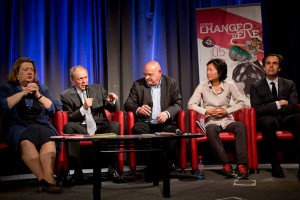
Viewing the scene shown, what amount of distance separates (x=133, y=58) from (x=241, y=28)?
56.9 inches

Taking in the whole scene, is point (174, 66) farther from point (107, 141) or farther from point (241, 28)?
point (107, 141)

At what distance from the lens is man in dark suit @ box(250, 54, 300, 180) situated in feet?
12.2

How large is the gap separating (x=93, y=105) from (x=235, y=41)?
79.5 inches

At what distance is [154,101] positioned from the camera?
13.8ft

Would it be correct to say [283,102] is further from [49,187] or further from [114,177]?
[49,187]

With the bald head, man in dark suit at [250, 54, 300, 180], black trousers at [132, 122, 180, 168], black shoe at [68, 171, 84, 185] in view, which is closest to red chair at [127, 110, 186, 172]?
black trousers at [132, 122, 180, 168]

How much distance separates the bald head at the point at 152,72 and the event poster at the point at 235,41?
33.0 inches

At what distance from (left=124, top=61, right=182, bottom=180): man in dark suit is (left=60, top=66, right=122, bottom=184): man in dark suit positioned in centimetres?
26

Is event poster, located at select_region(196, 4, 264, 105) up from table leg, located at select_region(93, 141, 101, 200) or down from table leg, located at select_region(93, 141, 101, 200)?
up

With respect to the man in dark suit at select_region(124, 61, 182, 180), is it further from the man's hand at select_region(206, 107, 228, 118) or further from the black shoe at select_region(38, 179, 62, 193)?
the black shoe at select_region(38, 179, 62, 193)

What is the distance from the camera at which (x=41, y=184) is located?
10.5 feet

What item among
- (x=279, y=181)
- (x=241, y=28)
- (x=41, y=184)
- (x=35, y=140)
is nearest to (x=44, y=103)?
(x=35, y=140)

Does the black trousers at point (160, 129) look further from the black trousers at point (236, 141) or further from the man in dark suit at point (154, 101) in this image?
the black trousers at point (236, 141)

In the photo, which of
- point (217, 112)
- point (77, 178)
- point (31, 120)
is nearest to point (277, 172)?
point (217, 112)
